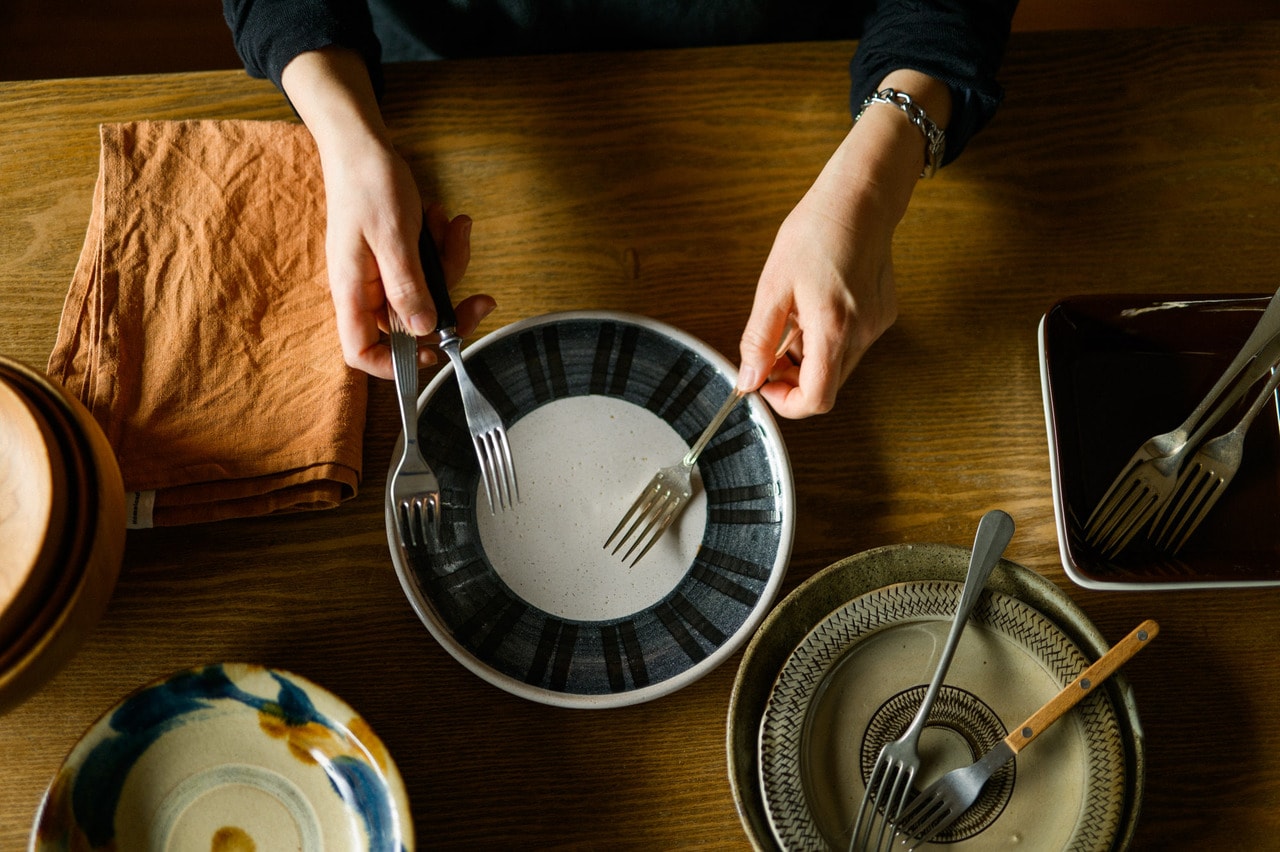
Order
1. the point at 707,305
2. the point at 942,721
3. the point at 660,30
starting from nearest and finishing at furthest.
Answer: the point at 942,721, the point at 707,305, the point at 660,30

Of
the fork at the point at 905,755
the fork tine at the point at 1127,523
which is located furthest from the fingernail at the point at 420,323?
the fork tine at the point at 1127,523

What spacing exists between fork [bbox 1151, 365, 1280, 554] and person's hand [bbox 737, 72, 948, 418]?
271 mm

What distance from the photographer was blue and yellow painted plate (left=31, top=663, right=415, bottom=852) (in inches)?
23.3

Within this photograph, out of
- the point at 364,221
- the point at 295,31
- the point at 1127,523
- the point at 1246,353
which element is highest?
the point at 295,31

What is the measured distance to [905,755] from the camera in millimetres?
628

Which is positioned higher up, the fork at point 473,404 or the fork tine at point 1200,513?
the fork at point 473,404

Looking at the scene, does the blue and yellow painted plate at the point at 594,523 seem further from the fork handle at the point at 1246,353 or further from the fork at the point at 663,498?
the fork handle at the point at 1246,353

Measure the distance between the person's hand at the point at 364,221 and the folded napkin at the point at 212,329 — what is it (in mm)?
44

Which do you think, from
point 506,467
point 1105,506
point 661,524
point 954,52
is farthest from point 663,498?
point 954,52

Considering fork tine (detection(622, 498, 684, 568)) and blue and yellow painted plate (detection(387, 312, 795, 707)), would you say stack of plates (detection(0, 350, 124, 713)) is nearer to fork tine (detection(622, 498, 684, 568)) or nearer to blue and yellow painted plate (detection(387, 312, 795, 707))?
blue and yellow painted plate (detection(387, 312, 795, 707))

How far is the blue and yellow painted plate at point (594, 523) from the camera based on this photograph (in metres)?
0.66

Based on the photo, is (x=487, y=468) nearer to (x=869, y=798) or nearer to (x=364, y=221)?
(x=364, y=221)

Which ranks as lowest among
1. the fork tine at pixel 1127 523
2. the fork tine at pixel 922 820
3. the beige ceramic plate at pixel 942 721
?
the fork tine at pixel 922 820

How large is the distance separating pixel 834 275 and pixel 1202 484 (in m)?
0.35
